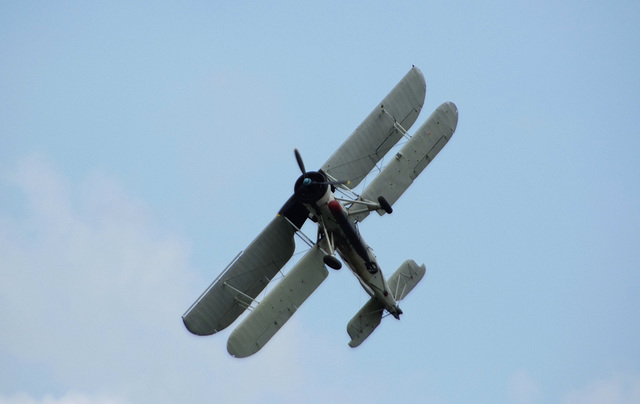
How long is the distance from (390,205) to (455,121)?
12.8 feet

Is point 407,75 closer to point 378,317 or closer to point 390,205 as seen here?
point 390,205

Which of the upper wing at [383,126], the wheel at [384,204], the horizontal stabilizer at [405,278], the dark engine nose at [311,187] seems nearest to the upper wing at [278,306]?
the dark engine nose at [311,187]

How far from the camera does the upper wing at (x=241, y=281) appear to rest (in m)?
38.7

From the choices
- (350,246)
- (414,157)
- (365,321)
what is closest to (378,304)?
(365,321)

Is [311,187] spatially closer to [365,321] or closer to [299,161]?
[299,161]

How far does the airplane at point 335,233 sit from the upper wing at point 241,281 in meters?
0.04

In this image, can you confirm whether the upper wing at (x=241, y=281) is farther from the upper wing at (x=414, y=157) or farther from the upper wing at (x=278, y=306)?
the upper wing at (x=414, y=157)

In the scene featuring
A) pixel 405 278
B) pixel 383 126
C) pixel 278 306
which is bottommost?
pixel 278 306

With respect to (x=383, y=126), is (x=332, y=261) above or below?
below

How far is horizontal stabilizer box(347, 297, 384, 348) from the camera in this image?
40.0 metres

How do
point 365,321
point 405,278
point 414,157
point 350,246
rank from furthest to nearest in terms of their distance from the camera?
point 405,278
point 365,321
point 414,157
point 350,246

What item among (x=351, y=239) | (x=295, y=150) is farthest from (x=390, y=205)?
(x=295, y=150)

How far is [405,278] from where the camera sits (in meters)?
41.0

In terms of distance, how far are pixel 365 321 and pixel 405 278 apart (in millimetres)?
2316
